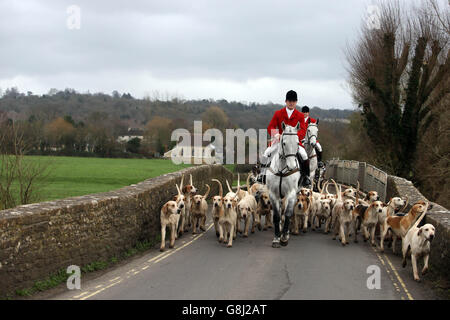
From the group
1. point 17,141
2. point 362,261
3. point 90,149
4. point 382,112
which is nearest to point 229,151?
point 90,149

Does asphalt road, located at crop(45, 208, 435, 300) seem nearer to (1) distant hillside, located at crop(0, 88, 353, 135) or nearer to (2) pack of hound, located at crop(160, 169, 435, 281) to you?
(2) pack of hound, located at crop(160, 169, 435, 281)

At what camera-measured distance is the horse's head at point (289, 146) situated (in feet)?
39.2

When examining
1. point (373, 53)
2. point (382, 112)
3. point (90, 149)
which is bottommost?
point (90, 149)

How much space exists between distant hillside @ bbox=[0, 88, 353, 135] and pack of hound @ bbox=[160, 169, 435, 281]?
99.9m

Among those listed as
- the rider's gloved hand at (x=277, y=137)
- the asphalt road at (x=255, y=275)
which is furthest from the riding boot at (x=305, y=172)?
the asphalt road at (x=255, y=275)

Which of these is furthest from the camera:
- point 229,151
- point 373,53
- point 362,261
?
point 229,151

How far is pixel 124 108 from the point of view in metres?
164

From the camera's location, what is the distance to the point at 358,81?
37.8 meters

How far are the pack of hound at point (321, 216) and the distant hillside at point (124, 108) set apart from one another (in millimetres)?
99936

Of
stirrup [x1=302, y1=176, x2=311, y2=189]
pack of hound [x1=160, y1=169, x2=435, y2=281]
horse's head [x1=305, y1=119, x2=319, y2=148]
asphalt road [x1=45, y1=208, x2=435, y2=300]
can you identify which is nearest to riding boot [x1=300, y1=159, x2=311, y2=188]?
stirrup [x1=302, y1=176, x2=311, y2=189]

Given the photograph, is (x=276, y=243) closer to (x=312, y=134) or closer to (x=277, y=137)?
(x=277, y=137)

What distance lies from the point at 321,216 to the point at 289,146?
343cm
